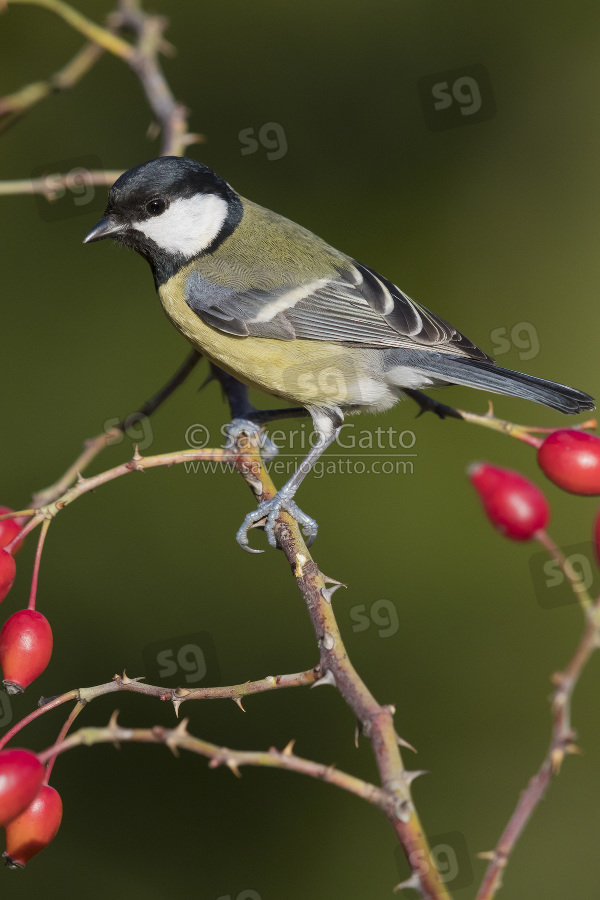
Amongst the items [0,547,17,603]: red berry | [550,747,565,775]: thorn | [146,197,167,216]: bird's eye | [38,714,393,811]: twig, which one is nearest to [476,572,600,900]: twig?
[550,747,565,775]: thorn

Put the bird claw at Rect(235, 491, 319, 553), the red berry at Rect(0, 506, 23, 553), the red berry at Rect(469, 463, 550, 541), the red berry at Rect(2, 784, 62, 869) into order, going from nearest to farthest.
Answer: the red berry at Rect(469, 463, 550, 541) → the red berry at Rect(2, 784, 62, 869) → the red berry at Rect(0, 506, 23, 553) → the bird claw at Rect(235, 491, 319, 553)

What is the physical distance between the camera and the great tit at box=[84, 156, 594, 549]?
1715mm

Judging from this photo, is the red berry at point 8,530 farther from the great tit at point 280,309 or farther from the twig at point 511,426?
the twig at point 511,426

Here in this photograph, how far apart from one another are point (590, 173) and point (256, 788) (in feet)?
7.14

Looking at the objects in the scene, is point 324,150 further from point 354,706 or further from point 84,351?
point 354,706

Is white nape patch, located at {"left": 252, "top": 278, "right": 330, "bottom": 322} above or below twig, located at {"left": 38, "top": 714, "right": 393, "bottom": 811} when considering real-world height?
above

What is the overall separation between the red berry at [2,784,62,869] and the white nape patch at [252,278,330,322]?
1.04 metres

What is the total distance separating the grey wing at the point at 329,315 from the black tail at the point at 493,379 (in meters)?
0.03

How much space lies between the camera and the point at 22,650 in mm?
1069

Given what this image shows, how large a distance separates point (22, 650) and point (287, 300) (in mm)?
994

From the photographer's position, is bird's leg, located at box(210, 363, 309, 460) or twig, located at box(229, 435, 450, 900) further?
bird's leg, located at box(210, 363, 309, 460)

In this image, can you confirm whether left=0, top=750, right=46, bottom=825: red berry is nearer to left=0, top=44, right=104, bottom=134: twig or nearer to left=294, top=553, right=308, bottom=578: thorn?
left=294, top=553, right=308, bottom=578: thorn

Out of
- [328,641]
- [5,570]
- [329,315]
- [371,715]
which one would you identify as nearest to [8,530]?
[5,570]

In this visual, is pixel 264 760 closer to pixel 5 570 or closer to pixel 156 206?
pixel 5 570
